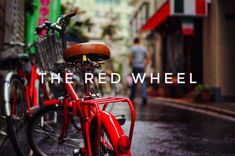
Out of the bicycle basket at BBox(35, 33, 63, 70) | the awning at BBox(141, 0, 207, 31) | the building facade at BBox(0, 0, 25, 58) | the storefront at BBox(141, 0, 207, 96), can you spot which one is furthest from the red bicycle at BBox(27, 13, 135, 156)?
the storefront at BBox(141, 0, 207, 96)

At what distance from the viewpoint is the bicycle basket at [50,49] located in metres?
3.65

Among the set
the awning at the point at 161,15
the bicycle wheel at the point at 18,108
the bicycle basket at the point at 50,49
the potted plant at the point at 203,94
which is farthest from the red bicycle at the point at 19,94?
the awning at the point at 161,15

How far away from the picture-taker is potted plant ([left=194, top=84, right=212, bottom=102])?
1137 centimetres

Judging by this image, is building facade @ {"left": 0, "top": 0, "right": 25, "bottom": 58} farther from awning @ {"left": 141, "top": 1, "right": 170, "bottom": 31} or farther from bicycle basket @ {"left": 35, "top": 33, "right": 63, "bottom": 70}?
awning @ {"left": 141, "top": 1, "right": 170, "bottom": 31}

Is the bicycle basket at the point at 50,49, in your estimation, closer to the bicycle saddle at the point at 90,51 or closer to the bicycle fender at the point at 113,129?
the bicycle saddle at the point at 90,51

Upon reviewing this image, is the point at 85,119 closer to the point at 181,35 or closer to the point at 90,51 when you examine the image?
the point at 90,51

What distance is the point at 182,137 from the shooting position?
548cm

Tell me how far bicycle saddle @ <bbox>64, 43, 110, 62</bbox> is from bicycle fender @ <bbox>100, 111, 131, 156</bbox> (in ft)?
1.63

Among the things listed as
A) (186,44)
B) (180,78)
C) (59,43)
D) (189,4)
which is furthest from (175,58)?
(59,43)

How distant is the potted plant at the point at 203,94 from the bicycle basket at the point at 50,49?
808 centimetres

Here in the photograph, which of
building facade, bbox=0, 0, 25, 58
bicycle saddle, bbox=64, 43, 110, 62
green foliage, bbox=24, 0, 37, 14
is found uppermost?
green foliage, bbox=24, 0, 37, 14

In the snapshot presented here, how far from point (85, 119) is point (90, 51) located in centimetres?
50

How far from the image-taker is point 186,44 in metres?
16.0

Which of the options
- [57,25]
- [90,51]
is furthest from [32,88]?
[90,51]
